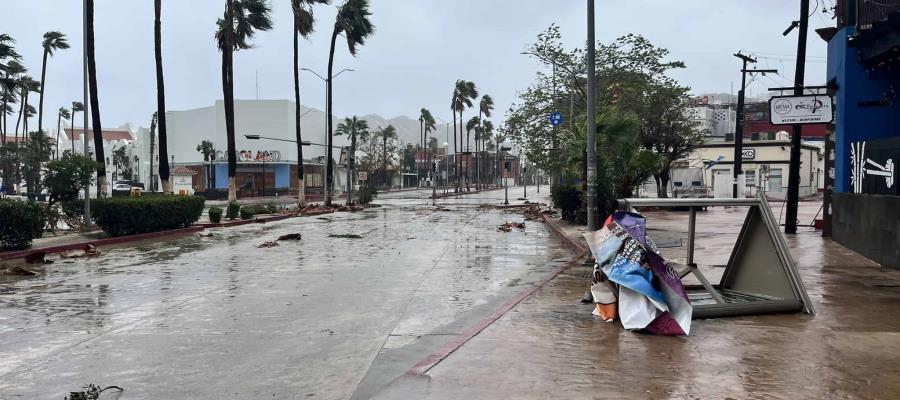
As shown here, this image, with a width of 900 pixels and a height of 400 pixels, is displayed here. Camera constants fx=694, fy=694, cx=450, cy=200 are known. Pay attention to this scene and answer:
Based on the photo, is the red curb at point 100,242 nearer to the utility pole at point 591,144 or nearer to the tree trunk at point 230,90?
the tree trunk at point 230,90

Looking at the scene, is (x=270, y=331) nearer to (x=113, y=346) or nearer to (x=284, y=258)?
(x=113, y=346)

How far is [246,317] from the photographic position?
359 inches

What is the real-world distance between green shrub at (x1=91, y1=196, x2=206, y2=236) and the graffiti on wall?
67.4ft

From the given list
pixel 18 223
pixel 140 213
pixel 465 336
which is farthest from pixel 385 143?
pixel 465 336

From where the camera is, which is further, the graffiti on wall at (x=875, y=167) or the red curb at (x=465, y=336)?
the graffiti on wall at (x=875, y=167)

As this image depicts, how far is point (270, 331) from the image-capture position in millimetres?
8227

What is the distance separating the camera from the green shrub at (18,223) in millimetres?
17094

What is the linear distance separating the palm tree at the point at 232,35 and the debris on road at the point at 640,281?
1168 inches

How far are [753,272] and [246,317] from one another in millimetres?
6713

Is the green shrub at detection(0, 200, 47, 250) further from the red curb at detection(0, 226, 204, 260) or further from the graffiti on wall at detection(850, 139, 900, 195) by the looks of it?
the graffiti on wall at detection(850, 139, 900, 195)

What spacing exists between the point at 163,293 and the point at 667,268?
7.86m

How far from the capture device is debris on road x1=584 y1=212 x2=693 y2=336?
761 cm

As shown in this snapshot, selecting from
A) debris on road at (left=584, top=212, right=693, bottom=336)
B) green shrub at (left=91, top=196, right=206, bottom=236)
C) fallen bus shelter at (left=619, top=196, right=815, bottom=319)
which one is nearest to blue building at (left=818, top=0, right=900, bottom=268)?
fallen bus shelter at (left=619, top=196, right=815, bottom=319)

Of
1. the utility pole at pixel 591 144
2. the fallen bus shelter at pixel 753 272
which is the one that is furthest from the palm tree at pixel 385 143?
the fallen bus shelter at pixel 753 272
